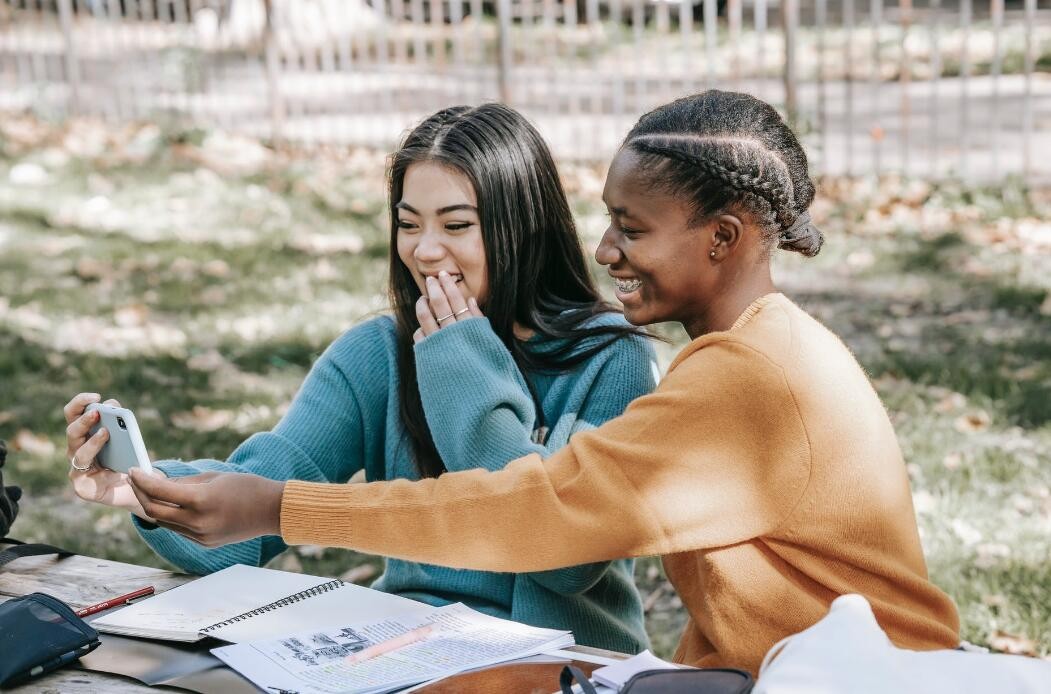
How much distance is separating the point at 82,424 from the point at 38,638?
485 millimetres

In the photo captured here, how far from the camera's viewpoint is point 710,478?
1.87 meters

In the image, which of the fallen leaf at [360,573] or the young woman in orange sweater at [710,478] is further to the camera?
the fallen leaf at [360,573]

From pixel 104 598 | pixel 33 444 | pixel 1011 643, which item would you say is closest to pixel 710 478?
pixel 104 598

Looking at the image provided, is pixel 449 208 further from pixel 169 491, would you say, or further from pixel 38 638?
pixel 38 638

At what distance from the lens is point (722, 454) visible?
6.14 ft

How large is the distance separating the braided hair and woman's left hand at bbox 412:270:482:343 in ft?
1.91

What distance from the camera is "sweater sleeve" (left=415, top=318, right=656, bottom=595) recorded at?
238 cm

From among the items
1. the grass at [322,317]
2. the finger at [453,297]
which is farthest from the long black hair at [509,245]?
the grass at [322,317]

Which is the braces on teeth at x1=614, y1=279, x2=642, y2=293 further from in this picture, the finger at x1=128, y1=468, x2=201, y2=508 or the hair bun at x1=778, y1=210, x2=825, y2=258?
the finger at x1=128, y1=468, x2=201, y2=508

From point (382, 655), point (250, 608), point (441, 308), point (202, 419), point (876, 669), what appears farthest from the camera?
point (202, 419)

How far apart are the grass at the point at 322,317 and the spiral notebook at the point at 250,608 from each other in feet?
5.28

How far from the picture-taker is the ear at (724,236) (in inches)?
78.5

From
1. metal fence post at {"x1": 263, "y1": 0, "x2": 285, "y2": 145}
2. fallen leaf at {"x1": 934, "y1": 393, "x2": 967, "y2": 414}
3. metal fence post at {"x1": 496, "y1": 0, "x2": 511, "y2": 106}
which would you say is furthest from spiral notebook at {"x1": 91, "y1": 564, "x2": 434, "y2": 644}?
metal fence post at {"x1": 263, "y1": 0, "x2": 285, "y2": 145}

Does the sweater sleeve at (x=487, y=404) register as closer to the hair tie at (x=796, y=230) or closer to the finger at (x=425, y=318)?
the finger at (x=425, y=318)
